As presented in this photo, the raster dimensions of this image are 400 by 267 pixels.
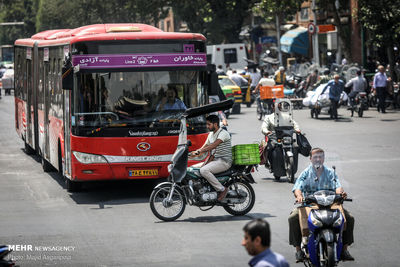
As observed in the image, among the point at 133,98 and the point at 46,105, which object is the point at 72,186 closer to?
the point at 133,98

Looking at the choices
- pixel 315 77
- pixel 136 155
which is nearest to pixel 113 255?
pixel 136 155

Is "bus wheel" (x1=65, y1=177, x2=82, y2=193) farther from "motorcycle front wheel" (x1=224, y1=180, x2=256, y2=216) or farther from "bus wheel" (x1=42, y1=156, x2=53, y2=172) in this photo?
"motorcycle front wheel" (x1=224, y1=180, x2=256, y2=216)

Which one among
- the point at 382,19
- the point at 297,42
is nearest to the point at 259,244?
the point at 382,19

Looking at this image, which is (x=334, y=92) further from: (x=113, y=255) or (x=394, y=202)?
(x=113, y=255)

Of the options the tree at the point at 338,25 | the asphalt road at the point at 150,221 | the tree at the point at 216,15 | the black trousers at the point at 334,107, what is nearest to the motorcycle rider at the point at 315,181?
the asphalt road at the point at 150,221

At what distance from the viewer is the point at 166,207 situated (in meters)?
12.2

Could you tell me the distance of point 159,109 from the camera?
14.3 metres

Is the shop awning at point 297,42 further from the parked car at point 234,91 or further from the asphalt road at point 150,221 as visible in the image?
the asphalt road at point 150,221

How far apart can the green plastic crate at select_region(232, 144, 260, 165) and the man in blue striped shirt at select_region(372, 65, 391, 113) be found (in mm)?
19717

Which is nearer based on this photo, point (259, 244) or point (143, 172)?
point (259, 244)

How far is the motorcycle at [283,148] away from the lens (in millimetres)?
15945

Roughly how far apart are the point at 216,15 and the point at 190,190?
45884 millimetres

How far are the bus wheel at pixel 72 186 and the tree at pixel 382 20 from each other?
21049 mm

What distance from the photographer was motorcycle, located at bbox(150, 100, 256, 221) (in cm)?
1219
